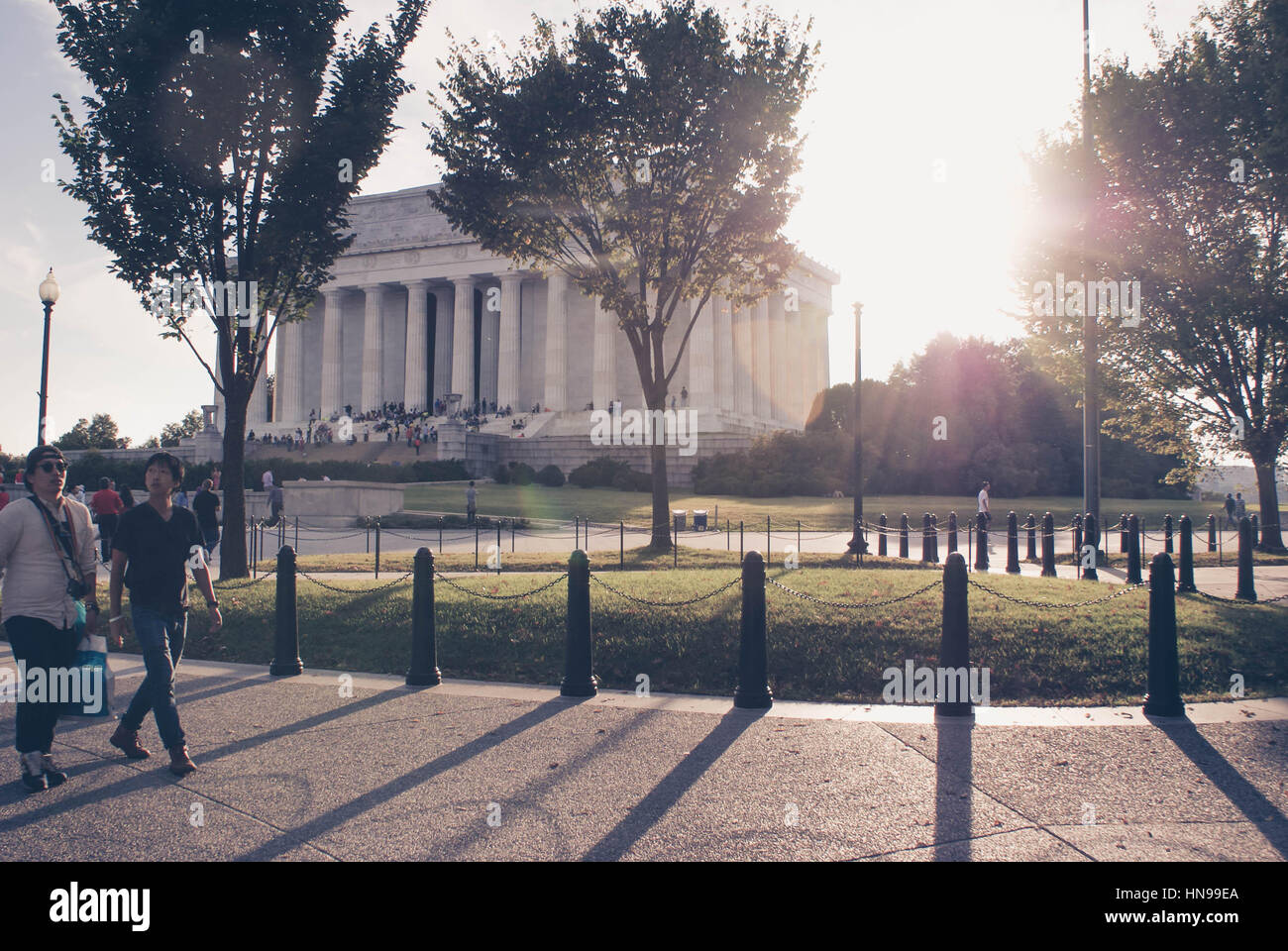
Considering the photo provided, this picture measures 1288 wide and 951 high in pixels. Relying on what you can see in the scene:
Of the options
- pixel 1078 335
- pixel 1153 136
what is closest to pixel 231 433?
pixel 1078 335

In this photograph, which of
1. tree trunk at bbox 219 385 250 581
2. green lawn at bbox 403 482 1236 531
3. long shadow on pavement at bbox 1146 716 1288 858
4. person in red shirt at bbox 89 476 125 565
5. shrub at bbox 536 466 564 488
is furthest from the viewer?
shrub at bbox 536 466 564 488

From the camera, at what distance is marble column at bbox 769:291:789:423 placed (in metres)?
A: 77.6

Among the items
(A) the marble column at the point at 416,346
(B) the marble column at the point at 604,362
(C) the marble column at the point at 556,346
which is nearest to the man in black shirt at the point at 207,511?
(B) the marble column at the point at 604,362

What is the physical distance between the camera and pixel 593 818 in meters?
5.49

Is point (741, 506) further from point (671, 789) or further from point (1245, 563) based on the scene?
point (671, 789)

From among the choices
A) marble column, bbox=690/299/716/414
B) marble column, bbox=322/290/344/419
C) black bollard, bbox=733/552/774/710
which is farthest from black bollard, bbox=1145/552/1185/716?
marble column, bbox=322/290/344/419

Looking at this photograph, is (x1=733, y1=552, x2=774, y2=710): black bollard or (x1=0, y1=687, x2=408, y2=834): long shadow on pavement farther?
(x1=733, y1=552, x2=774, y2=710): black bollard

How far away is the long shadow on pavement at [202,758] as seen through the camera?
5.62m

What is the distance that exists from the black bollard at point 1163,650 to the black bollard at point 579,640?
4.95m

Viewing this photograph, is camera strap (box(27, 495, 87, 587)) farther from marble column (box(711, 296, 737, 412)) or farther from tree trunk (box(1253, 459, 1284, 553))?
marble column (box(711, 296, 737, 412))

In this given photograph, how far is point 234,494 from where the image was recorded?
1767 cm

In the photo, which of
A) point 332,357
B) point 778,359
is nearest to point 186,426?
point 332,357
